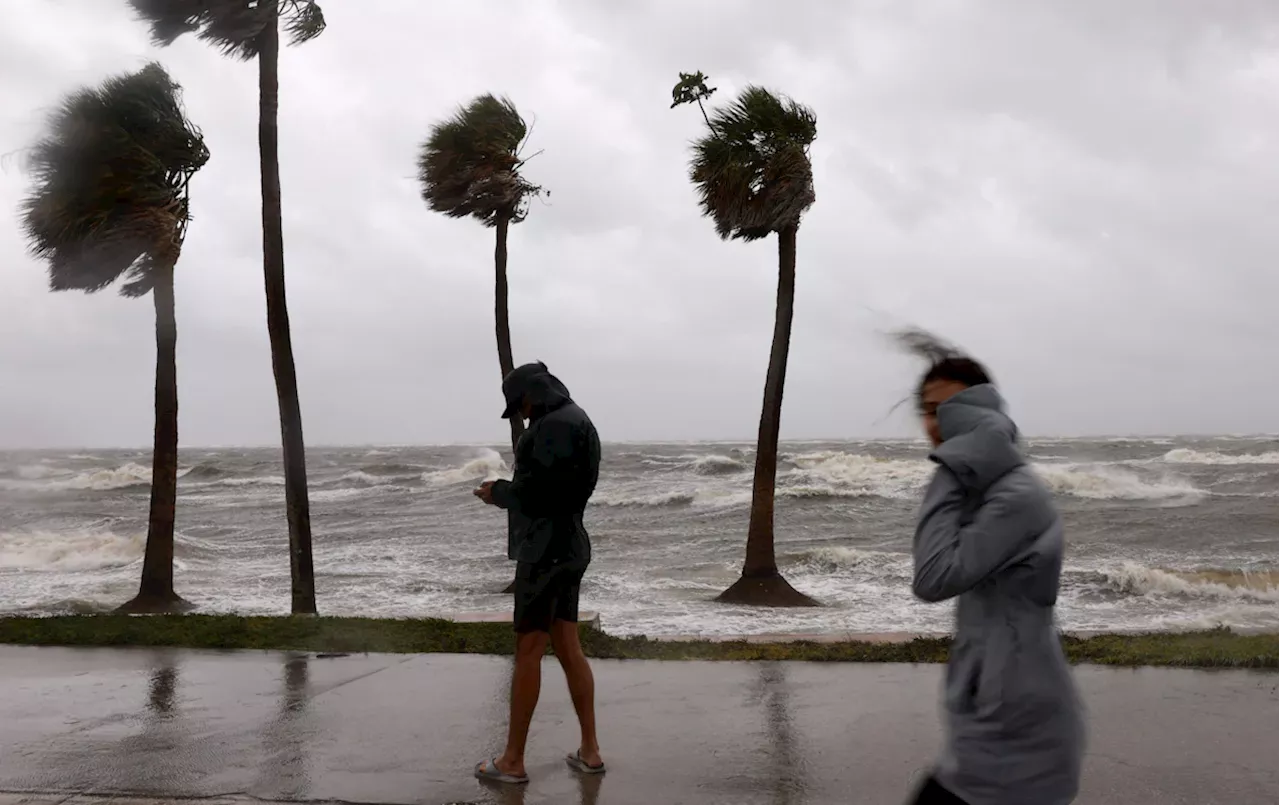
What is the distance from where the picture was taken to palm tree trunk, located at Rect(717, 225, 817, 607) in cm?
1658

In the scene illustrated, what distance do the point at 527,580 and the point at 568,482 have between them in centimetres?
44

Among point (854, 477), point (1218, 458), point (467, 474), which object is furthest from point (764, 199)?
point (1218, 458)

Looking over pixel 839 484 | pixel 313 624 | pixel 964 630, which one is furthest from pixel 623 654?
pixel 839 484

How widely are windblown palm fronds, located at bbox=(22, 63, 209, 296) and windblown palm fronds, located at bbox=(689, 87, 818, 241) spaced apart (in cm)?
731

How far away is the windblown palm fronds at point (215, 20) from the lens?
1235 centimetres

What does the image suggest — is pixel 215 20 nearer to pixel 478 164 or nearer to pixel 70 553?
pixel 478 164

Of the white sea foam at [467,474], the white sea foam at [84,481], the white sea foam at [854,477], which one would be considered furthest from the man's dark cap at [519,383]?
the white sea foam at [84,481]

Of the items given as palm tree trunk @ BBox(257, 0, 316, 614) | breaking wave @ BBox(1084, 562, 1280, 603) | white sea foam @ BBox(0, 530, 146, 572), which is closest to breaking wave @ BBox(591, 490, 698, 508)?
white sea foam @ BBox(0, 530, 146, 572)

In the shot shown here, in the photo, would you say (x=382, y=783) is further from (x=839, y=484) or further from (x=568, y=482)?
(x=839, y=484)

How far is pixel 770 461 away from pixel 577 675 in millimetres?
12686

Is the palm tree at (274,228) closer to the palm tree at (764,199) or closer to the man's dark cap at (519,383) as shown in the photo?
the palm tree at (764,199)

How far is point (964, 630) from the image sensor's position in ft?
8.19

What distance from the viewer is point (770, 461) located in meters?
17.1

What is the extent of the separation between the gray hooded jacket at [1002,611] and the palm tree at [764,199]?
14034 millimetres
